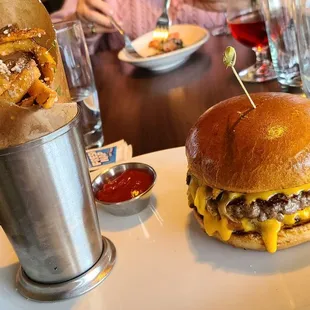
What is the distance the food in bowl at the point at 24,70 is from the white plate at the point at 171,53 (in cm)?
165

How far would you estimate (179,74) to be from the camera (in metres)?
2.69

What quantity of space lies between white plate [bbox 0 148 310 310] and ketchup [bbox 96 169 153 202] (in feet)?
0.36

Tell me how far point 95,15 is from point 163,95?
1278mm

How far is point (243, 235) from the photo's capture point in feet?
4.04

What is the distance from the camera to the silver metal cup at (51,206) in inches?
41.8

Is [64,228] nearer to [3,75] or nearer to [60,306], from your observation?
[60,306]

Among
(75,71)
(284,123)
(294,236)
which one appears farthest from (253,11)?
(294,236)

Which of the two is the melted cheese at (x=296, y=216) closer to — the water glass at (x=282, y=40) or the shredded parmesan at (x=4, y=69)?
the shredded parmesan at (x=4, y=69)

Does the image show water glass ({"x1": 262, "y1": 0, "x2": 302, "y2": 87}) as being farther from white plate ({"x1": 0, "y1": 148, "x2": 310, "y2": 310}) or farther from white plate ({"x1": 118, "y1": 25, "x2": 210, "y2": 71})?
white plate ({"x1": 0, "y1": 148, "x2": 310, "y2": 310})

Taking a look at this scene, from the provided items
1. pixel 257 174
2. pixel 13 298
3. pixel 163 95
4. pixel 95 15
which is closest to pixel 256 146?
pixel 257 174

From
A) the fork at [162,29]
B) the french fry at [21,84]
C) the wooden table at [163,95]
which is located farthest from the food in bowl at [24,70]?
the fork at [162,29]

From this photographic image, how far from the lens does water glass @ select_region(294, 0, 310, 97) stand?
1.70m

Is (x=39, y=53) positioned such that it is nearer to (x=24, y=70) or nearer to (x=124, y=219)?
(x=24, y=70)

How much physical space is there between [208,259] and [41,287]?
0.46 m
